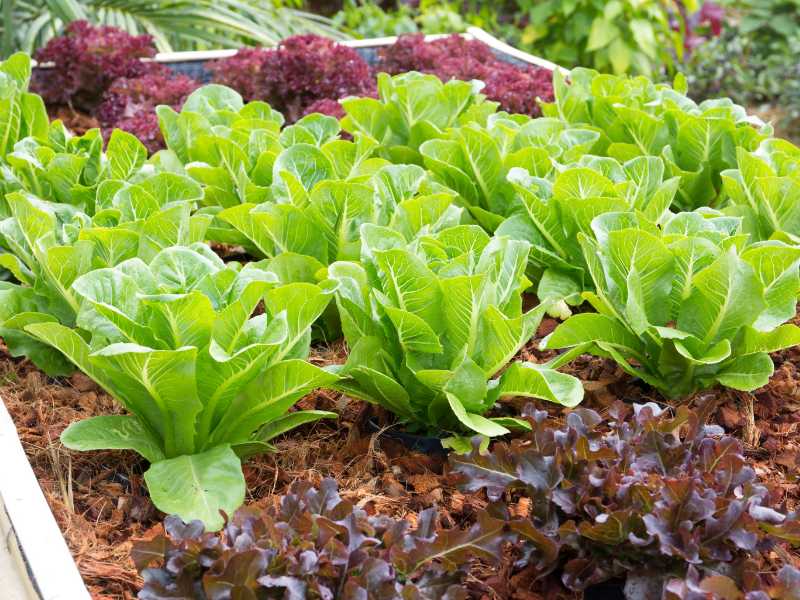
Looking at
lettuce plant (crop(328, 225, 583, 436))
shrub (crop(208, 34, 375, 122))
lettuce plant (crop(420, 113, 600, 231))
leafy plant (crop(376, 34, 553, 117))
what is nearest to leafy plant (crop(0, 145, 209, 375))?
lettuce plant (crop(328, 225, 583, 436))

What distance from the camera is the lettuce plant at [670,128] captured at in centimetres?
322

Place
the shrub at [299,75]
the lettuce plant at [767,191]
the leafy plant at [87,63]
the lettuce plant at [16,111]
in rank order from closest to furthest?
1. the lettuce plant at [767,191]
2. the lettuce plant at [16,111]
3. the shrub at [299,75]
4. the leafy plant at [87,63]

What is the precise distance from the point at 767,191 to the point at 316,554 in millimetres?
1785

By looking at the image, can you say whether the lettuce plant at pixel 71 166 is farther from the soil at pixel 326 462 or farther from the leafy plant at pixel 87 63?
the leafy plant at pixel 87 63

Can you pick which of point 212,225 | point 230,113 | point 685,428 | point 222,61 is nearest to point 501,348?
point 685,428

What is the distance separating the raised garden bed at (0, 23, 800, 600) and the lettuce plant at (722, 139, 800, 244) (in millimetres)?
11

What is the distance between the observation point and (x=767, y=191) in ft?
8.96

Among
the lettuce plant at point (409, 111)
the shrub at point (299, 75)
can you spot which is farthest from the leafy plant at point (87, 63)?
the lettuce plant at point (409, 111)

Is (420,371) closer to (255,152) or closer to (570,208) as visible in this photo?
(570,208)

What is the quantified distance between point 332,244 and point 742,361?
111 cm

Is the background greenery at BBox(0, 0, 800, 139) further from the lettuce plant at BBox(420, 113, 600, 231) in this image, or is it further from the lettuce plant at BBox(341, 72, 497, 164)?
the lettuce plant at BBox(420, 113, 600, 231)

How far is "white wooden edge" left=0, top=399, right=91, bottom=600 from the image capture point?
1.66m

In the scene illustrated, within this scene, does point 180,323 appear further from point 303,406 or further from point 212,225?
point 212,225

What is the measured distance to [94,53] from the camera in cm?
459
